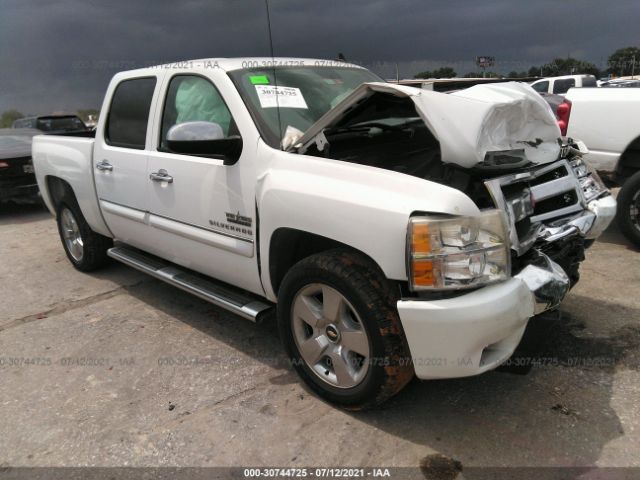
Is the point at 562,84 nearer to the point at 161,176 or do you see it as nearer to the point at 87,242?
the point at 87,242

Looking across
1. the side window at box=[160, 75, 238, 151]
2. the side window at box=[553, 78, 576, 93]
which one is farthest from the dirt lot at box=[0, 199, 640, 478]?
the side window at box=[553, 78, 576, 93]

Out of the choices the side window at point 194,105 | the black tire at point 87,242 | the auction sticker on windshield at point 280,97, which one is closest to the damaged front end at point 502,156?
the auction sticker on windshield at point 280,97

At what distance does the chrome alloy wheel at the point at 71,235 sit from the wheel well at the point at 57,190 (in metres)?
0.16

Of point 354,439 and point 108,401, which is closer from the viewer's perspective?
point 354,439

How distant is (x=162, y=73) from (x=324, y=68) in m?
1.20

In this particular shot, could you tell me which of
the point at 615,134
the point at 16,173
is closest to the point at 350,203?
the point at 615,134

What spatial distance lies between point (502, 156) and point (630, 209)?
9.66 feet

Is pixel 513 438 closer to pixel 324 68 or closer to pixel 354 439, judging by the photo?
pixel 354 439

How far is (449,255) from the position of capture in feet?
7.34

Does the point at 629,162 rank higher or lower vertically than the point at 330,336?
higher

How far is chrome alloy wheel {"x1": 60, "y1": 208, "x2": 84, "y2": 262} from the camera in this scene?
535 cm

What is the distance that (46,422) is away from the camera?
2.93m

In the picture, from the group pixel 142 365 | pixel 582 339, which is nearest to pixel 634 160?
pixel 582 339

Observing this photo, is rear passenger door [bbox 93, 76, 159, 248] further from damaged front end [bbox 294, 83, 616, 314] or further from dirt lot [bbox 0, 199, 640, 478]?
damaged front end [bbox 294, 83, 616, 314]
